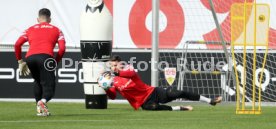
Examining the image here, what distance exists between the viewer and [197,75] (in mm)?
21344

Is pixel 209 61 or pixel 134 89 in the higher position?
pixel 209 61

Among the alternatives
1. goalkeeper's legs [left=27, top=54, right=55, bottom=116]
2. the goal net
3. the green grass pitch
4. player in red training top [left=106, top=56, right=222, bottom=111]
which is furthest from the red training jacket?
the goal net

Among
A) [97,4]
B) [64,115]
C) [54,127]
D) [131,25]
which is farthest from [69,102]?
[54,127]

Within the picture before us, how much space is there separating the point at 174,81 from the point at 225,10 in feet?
6.47

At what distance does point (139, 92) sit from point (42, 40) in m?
2.85

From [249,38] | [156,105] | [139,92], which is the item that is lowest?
[156,105]

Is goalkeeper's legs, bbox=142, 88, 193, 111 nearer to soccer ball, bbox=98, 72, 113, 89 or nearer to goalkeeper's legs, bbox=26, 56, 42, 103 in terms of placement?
soccer ball, bbox=98, 72, 113, 89

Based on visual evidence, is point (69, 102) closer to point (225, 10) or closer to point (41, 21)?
point (225, 10)

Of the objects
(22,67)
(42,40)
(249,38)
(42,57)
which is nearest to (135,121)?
(42,57)

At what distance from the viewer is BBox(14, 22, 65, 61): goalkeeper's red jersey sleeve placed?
14945 mm

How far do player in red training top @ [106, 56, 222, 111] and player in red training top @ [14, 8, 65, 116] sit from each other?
2.05 m

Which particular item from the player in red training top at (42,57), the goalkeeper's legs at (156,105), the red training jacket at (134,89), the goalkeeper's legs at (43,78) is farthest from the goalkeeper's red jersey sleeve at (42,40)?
the goalkeeper's legs at (156,105)

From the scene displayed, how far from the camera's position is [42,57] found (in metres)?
14.8

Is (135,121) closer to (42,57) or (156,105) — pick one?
(42,57)
